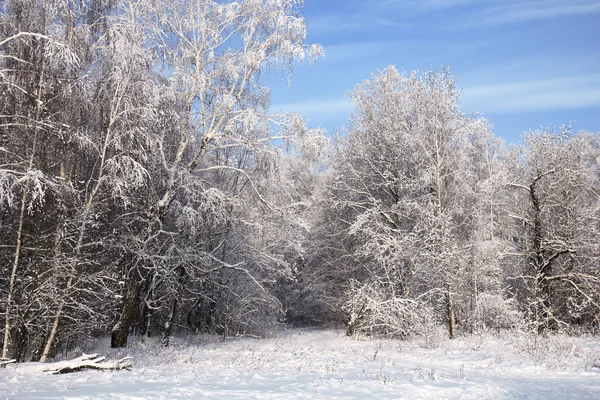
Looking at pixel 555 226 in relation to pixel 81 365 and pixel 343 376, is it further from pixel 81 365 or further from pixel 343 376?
pixel 81 365

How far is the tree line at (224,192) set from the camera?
11.0m

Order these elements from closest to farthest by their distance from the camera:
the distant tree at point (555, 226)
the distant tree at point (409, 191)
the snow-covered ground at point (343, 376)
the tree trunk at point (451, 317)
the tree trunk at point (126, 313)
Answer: the snow-covered ground at point (343, 376), the tree trunk at point (126, 313), the distant tree at point (555, 226), the tree trunk at point (451, 317), the distant tree at point (409, 191)

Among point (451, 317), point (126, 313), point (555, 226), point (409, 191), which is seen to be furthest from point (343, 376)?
point (555, 226)

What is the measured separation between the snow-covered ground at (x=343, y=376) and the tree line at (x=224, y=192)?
2.51m

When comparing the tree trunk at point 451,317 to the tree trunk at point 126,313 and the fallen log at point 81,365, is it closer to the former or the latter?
the tree trunk at point 126,313

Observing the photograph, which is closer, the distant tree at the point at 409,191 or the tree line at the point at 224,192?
the tree line at the point at 224,192

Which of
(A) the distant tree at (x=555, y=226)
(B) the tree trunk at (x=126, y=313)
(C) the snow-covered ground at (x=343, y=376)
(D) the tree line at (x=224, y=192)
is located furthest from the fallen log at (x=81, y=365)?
(A) the distant tree at (x=555, y=226)

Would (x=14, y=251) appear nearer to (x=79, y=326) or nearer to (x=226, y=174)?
(x=79, y=326)

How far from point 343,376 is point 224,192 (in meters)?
11.1

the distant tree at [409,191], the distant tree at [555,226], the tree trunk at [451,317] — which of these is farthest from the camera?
the distant tree at [409,191]

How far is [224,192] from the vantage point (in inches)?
747

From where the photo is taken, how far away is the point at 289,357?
1273 cm

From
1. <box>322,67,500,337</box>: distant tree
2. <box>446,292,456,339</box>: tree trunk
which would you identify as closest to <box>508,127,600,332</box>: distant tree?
<box>322,67,500,337</box>: distant tree

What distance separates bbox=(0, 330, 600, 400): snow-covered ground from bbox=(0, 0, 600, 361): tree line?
251 cm
